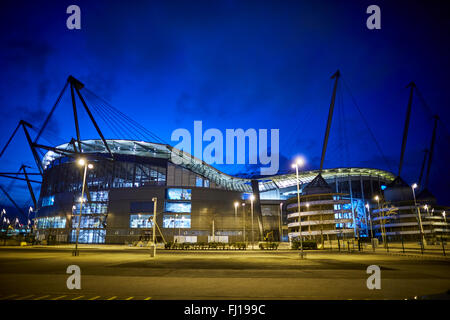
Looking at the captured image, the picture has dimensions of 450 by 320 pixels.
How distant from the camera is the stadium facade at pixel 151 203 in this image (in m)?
71.2

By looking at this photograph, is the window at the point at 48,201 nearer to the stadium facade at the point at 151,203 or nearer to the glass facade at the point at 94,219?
the stadium facade at the point at 151,203

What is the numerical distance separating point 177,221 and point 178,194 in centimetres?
735

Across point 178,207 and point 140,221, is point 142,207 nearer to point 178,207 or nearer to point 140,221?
point 140,221

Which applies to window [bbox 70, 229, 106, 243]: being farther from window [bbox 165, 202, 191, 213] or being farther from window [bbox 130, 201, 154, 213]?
window [bbox 165, 202, 191, 213]

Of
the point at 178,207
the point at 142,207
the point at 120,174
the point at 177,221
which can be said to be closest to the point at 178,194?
the point at 178,207

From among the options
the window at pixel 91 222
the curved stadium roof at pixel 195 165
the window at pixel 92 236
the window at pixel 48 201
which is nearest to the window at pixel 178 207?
the curved stadium roof at pixel 195 165

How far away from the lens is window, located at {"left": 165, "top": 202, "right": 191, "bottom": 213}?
7350cm

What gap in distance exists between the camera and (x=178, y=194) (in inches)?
2948

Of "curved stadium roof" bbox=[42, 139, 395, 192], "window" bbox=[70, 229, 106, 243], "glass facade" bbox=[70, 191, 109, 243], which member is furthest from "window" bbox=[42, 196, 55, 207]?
"window" bbox=[70, 229, 106, 243]

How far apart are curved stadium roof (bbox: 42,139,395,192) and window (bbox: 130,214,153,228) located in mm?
17262

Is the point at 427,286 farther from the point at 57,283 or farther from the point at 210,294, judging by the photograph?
the point at 57,283
